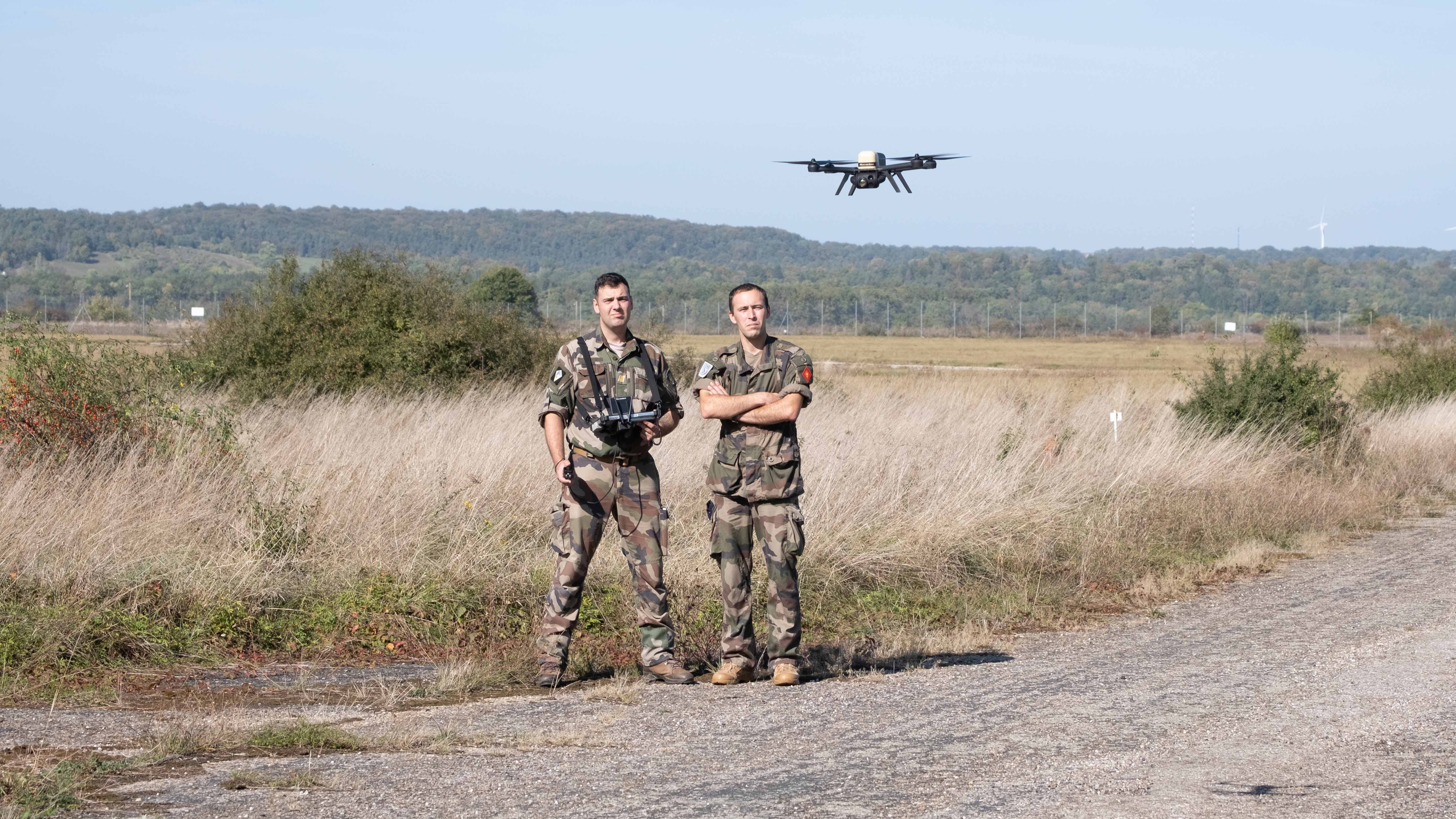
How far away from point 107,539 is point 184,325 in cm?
1308

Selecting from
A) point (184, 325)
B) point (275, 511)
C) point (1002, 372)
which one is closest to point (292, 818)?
point (275, 511)

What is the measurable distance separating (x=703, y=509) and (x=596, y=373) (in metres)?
4.47

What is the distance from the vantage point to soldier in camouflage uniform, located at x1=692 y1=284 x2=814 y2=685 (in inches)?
272

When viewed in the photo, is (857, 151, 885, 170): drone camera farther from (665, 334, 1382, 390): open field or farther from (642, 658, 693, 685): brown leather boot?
(665, 334, 1382, 390): open field

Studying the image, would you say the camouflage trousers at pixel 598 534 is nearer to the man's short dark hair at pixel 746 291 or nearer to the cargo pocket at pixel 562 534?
the cargo pocket at pixel 562 534

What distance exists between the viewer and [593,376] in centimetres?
663

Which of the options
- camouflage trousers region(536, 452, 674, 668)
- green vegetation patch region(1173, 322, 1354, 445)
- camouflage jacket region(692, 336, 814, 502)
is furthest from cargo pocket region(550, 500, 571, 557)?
green vegetation patch region(1173, 322, 1354, 445)

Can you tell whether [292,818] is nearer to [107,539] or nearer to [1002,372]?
[107,539]

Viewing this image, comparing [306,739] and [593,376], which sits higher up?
[593,376]

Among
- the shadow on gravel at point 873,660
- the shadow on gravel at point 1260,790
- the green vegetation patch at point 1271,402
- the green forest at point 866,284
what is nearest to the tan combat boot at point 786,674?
the shadow on gravel at point 873,660

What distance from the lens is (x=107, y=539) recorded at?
8203 millimetres

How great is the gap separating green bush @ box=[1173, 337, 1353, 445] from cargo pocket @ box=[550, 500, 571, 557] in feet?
40.0

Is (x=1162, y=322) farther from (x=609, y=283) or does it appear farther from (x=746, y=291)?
(x=609, y=283)

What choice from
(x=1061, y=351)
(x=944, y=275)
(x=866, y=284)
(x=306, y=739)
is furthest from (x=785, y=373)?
(x=944, y=275)
